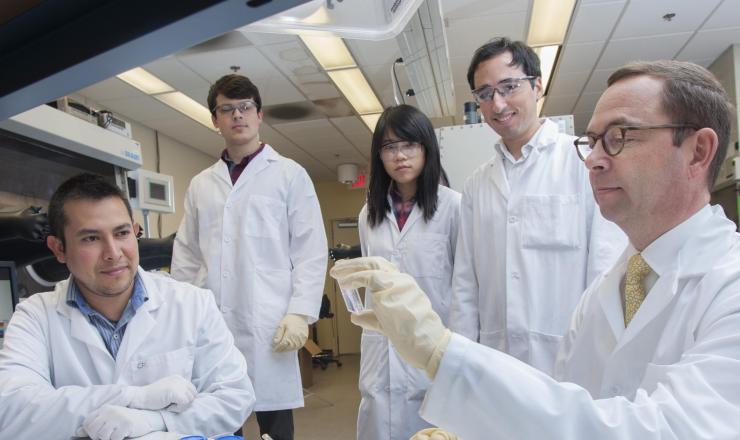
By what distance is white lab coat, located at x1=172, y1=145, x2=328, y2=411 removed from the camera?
1.79 metres

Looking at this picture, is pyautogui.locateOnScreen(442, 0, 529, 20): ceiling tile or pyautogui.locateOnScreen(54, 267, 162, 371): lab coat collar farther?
pyautogui.locateOnScreen(442, 0, 529, 20): ceiling tile

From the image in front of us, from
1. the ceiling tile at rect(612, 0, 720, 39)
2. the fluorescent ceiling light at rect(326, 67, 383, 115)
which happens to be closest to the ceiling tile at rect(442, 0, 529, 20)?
the ceiling tile at rect(612, 0, 720, 39)

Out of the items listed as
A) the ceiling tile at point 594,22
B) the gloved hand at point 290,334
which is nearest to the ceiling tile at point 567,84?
the ceiling tile at point 594,22

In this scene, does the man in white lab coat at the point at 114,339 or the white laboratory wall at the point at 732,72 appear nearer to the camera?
the man in white lab coat at the point at 114,339

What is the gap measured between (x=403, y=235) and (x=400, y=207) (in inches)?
5.4

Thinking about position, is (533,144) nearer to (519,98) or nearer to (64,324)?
(519,98)

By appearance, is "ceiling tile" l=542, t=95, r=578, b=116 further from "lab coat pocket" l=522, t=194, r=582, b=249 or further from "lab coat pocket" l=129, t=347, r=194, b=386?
"lab coat pocket" l=129, t=347, r=194, b=386

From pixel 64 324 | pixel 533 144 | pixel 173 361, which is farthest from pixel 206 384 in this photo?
pixel 533 144

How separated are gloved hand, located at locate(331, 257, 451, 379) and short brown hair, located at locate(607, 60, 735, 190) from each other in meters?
0.48

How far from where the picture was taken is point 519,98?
5.54 ft

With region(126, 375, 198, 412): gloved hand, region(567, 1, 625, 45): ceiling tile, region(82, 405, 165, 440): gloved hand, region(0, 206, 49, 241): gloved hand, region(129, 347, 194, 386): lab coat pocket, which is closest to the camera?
region(82, 405, 165, 440): gloved hand

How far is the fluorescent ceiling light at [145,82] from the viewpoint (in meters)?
4.04

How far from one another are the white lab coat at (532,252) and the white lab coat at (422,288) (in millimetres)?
95

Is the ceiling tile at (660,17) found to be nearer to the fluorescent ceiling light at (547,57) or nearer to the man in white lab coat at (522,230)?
the fluorescent ceiling light at (547,57)
